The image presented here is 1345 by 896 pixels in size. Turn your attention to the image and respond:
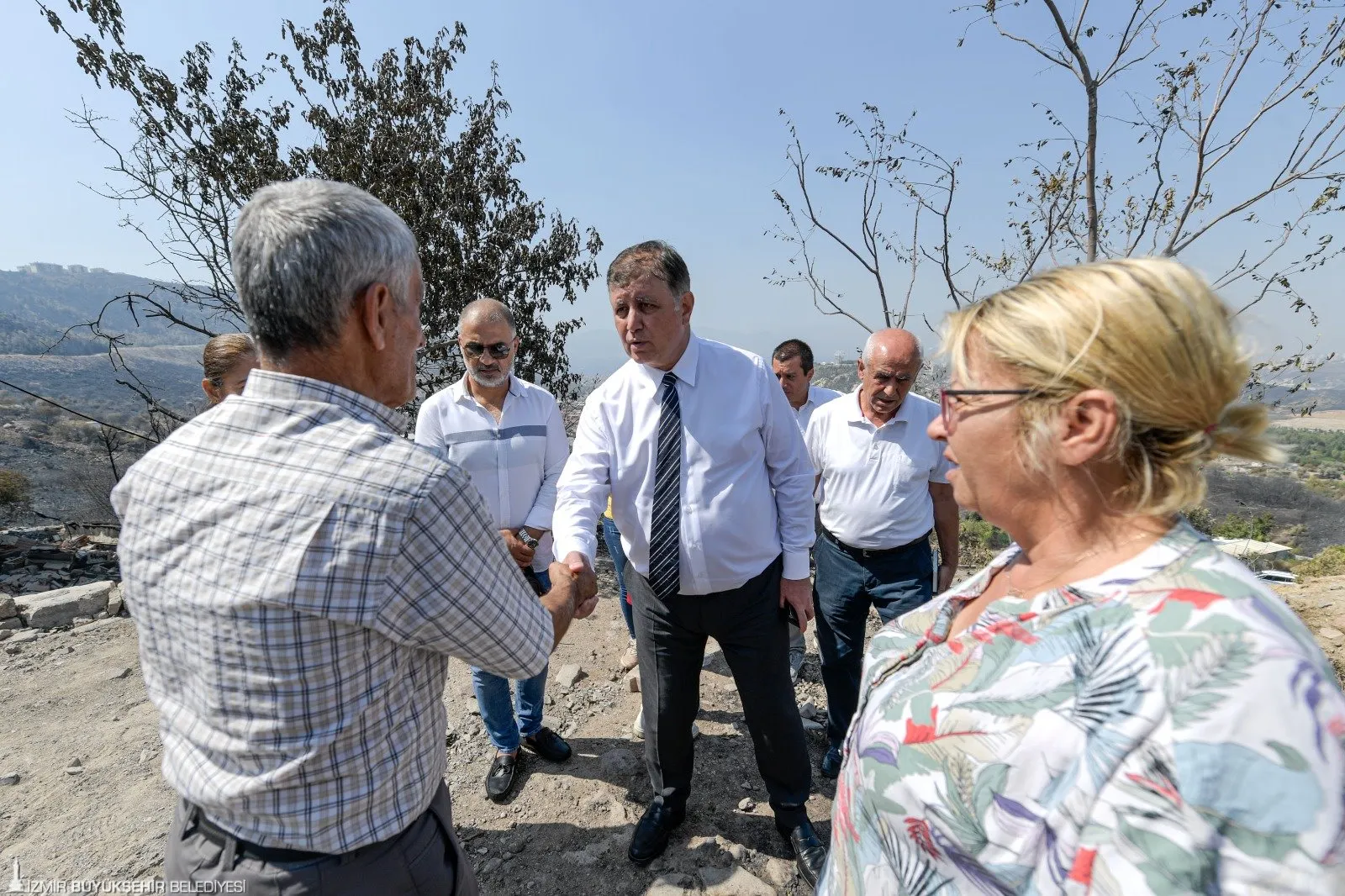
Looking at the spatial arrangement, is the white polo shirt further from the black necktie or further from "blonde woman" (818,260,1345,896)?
"blonde woman" (818,260,1345,896)

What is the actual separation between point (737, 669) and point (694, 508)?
29.3 inches

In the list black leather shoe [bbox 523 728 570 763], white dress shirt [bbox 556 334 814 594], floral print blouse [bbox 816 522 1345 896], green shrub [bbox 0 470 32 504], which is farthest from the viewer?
green shrub [bbox 0 470 32 504]

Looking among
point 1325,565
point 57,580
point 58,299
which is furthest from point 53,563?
point 58,299

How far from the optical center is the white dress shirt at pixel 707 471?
2506mm

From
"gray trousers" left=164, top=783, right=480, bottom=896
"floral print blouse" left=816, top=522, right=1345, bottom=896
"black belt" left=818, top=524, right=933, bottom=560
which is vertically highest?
"floral print blouse" left=816, top=522, right=1345, bottom=896

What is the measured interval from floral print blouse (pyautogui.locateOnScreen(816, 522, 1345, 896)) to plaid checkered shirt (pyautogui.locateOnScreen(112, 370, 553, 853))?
33.5 inches

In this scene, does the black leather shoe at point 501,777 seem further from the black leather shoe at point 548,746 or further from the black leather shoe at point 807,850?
the black leather shoe at point 807,850

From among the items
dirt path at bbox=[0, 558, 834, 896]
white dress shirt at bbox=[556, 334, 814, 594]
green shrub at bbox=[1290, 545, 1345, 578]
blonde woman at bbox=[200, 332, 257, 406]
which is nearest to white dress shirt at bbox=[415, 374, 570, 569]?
white dress shirt at bbox=[556, 334, 814, 594]

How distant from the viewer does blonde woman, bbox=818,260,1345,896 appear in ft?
2.51

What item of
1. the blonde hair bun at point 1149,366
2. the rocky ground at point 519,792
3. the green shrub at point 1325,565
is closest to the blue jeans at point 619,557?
the rocky ground at point 519,792

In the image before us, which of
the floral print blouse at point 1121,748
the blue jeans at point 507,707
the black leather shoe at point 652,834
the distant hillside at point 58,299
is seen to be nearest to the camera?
the floral print blouse at point 1121,748

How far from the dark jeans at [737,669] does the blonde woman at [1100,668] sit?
1.26m

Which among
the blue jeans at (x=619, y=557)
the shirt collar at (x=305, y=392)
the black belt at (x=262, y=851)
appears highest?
the shirt collar at (x=305, y=392)

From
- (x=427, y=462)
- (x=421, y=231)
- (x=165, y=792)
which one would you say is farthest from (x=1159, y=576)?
(x=421, y=231)
